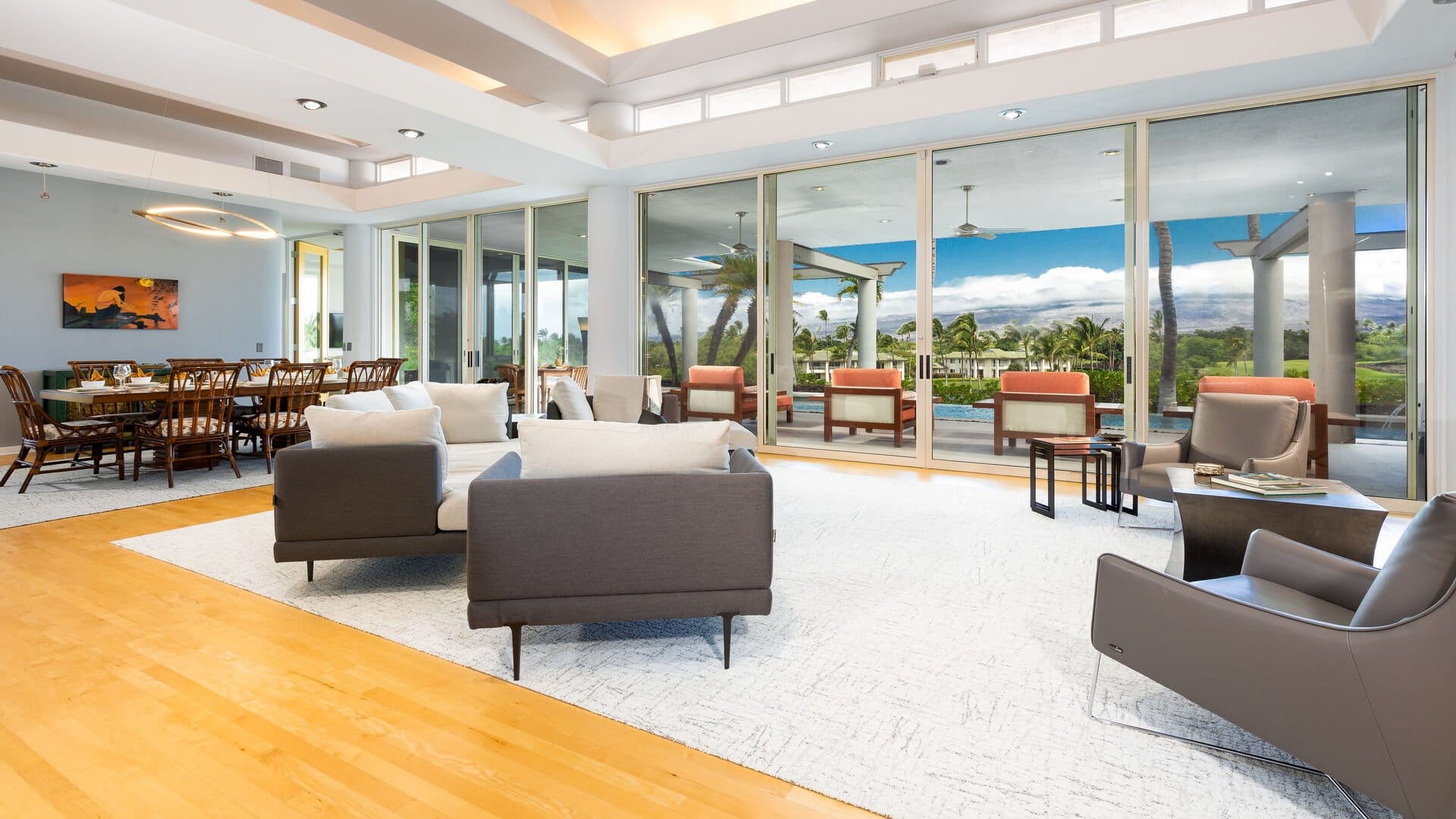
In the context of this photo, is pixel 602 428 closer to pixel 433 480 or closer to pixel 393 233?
pixel 433 480

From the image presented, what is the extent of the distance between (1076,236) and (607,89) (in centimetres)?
476

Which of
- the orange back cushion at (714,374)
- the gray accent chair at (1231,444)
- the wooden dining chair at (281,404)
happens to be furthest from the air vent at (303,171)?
the gray accent chair at (1231,444)

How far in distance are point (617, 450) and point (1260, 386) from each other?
5143mm

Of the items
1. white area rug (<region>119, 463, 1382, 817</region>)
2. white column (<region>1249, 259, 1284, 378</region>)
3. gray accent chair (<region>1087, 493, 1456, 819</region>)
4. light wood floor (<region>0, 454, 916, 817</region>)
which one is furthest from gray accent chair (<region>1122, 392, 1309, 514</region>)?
light wood floor (<region>0, 454, 916, 817</region>)

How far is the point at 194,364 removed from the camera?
19.3 ft

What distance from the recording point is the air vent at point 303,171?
9531 mm

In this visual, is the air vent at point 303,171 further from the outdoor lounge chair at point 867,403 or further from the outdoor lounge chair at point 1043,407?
the outdoor lounge chair at point 1043,407

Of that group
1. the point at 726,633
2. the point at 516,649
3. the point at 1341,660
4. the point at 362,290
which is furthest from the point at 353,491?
the point at 362,290

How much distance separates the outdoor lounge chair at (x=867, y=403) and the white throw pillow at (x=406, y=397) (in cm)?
403

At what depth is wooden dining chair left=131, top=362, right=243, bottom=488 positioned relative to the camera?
5.84 metres

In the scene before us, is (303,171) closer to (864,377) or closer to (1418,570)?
(864,377)

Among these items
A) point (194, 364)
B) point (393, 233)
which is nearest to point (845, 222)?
point (194, 364)

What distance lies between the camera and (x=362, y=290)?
10.6 meters

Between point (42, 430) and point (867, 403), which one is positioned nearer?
point (42, 430)
